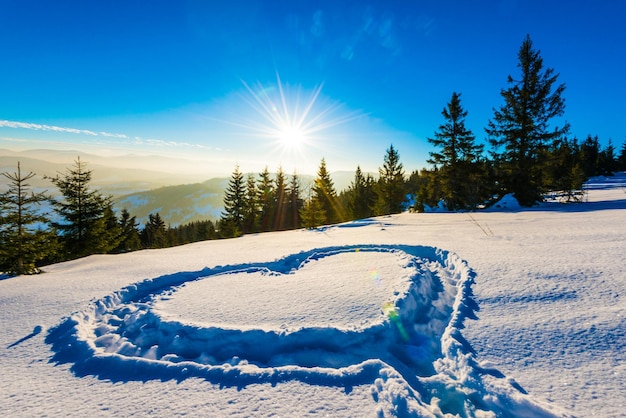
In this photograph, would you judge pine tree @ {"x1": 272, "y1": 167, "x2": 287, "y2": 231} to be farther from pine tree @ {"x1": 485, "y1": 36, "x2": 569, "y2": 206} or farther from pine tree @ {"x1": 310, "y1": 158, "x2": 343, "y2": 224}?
pine tree @ {"x1": 485, "y1": 36, "x2": 569, "y2": 206}

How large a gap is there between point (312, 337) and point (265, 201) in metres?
37.3

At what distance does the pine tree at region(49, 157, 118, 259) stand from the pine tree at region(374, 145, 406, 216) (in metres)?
31.0

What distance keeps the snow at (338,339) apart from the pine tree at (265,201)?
110 ft

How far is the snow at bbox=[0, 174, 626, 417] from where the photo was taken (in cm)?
270

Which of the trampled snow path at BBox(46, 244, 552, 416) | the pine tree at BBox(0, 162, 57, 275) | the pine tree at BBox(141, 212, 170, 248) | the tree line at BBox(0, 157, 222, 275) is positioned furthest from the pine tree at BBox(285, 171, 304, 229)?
the trampled snow path at BBox(46, 244, 552, 416)

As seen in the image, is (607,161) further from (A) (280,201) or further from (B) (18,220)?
(B) (18,220)

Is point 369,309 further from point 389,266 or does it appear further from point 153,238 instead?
point 153,238

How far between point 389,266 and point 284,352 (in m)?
3.94

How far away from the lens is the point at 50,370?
11.2 ft

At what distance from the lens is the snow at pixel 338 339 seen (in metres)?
2.70

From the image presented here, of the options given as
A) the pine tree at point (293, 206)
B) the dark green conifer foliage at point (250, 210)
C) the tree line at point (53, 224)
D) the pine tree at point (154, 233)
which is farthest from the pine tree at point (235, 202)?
the pine tree at point (154, 233)

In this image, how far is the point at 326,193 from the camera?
4106 cm

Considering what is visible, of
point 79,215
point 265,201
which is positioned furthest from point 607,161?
point 79,215

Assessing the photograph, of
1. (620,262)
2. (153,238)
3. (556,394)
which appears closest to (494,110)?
(620,262)
